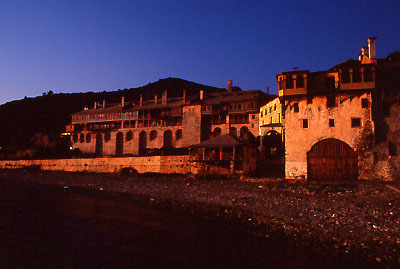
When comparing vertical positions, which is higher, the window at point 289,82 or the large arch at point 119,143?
the window at point 289,82

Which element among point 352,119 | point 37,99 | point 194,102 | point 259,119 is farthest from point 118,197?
point 37,99

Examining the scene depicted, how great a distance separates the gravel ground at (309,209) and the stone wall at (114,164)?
8490mm

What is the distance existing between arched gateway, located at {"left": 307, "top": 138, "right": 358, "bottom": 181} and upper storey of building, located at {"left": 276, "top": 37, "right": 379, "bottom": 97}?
4279 millimetres

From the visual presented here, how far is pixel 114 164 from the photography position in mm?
38094

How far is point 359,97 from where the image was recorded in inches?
877

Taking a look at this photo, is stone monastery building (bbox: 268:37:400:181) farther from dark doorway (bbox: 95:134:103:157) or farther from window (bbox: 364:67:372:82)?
dark doorway (bbox: 95:134:103:157)

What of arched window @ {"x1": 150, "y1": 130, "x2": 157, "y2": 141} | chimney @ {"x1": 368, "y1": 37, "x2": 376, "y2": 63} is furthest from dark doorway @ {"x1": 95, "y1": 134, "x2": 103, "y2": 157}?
chimney @ {"x1": 368, "y1": 37, "x2": 376, "y2": 63}

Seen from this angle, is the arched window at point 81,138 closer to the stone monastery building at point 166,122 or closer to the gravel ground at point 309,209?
the stone monastery building at point 166,122

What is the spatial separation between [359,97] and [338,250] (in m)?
16.7

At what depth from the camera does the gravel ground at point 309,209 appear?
378 inches

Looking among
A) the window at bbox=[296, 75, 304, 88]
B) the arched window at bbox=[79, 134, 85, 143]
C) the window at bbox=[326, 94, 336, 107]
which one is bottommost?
the arched window at bbox=[79, 134, 85, 143]

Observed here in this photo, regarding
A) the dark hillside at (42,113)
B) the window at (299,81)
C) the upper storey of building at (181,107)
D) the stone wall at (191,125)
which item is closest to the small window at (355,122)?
the window at (299,81)

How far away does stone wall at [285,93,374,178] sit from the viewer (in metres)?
22.1

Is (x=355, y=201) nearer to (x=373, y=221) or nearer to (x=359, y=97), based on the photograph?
(x=373, y=221)
